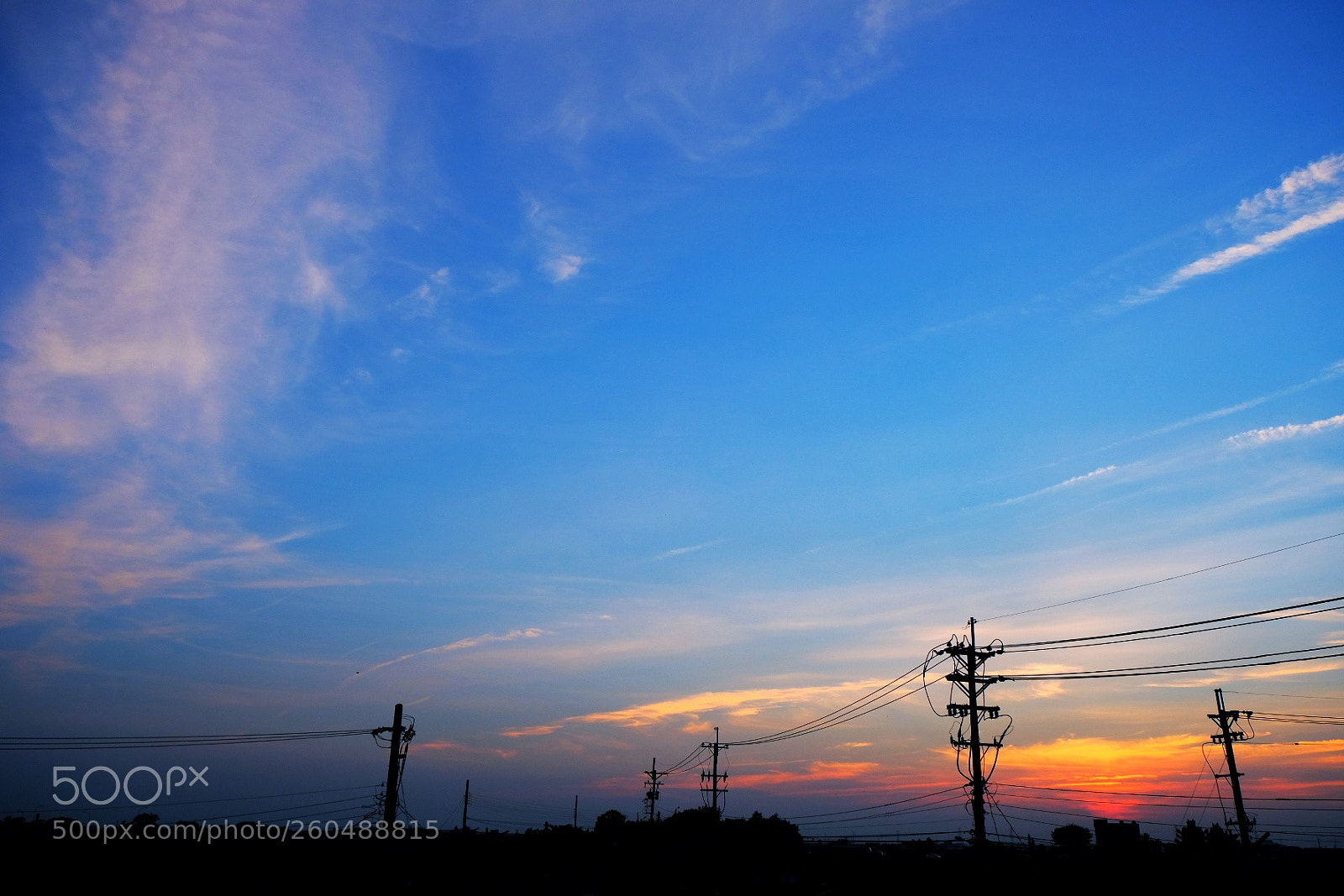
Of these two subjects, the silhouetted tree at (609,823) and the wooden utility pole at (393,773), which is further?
the silhouetted tree at (609,823)

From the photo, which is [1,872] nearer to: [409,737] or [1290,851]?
[409,737]

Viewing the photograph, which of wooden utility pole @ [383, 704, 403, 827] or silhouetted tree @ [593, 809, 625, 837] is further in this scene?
silhouetted tree @ [593, 809, 625, 837]

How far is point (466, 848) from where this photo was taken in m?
79.8

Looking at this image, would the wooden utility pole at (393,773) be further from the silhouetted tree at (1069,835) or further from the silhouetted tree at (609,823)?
the silhouetted tree at (1069,835)

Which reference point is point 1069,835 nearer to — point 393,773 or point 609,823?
point 609,823

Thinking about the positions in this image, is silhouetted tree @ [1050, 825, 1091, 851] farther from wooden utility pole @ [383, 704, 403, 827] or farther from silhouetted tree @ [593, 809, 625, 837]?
wooden utility pole @ [383, 704, 403, 827]

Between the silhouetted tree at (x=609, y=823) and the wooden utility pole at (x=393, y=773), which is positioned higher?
the wooden utility pole at (x=393, y=773)

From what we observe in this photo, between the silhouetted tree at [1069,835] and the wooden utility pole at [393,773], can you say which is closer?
the wooden utility pole at [393,773]

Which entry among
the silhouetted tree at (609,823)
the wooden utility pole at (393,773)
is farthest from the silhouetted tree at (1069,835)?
the wooden utility pole at (393,773)

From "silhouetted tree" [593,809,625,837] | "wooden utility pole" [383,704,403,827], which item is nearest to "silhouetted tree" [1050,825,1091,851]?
"silhouetted tree" [593,809,625,837]

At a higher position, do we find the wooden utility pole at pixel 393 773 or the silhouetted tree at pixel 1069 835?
the wooden utility pole at pixel 393 773

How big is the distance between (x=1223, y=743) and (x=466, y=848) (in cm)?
6776

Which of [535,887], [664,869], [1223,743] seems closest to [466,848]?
[535,887]

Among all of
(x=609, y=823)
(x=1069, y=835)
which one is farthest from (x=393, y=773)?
(x=1069, y=835)
